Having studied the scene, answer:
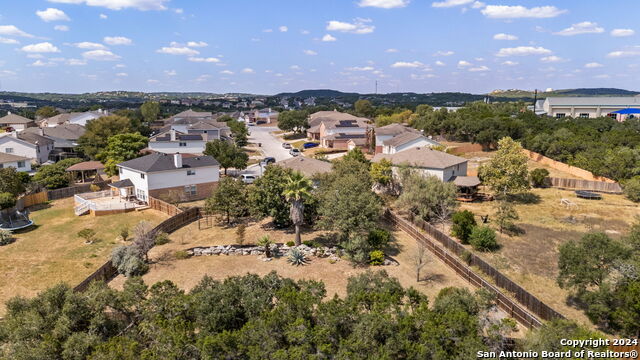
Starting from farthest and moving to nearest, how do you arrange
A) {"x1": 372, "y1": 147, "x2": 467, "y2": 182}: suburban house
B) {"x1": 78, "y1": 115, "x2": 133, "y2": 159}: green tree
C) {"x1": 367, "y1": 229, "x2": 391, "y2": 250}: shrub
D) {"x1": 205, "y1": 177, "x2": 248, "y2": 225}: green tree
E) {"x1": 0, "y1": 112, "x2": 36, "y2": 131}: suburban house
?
{"x1": 0, "y1": 112, "x2": 36, "y2": 131}: suburban house
{"x1": 78, "y1": 115, "x2": 133, "y2": 159}: green tree
{"x1": 372, "y1": 147, "x2": 467, "y2": 182}: suburban house
{"x1": 205, "y1": 177, "x2": 248, "y2": 225}: green tree
{"x1": 367, "y1": 229, "x2": 391, "y2": 250}: shrub

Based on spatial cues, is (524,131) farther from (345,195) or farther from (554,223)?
(345,195)

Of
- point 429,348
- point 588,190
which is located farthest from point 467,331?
point 588,190

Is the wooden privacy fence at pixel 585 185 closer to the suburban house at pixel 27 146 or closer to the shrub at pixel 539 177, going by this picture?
the shrub at pixel 539 177

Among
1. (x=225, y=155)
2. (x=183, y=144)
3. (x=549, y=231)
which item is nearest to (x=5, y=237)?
(x=225, y=155)

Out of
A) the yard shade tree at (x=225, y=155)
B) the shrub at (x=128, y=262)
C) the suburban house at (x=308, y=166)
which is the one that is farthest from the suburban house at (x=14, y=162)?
the suburban house at (x=308, y=166)

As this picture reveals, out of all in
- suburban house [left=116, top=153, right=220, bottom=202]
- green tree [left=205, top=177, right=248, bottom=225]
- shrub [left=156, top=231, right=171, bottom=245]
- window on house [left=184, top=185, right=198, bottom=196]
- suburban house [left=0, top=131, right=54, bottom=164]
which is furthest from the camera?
suburban house [left=0, top=131, right=54, bottom=164]

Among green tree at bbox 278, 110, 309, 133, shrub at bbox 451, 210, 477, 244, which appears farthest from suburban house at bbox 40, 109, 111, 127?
shrub at bbox 451, 210, 477, 244

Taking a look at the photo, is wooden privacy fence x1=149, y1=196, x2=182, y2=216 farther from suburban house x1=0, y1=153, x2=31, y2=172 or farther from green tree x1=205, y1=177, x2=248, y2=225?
suburban house x1=0, y1=153, x2=31, y2=172
